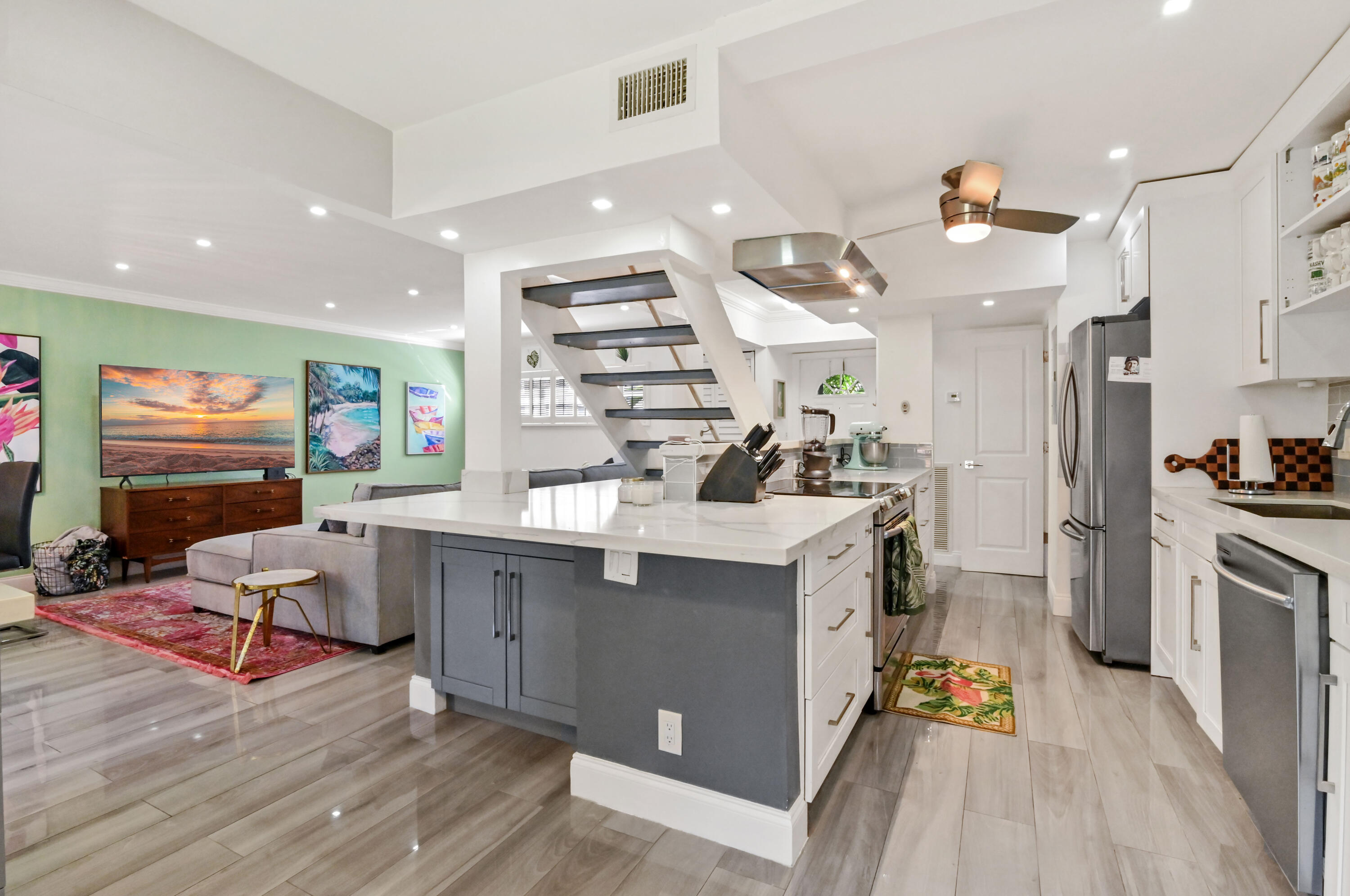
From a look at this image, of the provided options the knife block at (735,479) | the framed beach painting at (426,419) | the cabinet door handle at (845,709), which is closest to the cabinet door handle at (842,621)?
the cabinet door handle at (845,709)

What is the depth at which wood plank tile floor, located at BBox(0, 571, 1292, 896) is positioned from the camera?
5.59 ft

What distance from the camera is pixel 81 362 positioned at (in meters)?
5.29

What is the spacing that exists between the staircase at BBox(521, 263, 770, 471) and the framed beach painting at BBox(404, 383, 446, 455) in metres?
4.75

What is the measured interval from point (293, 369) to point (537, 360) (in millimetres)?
2556

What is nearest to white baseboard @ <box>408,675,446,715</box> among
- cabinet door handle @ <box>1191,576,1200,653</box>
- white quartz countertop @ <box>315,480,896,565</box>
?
white quartz countertop @ <box>315,480,896,565</box>

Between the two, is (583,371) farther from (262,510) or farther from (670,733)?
(262,510)

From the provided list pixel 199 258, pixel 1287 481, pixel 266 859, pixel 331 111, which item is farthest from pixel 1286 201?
pixel 199 258

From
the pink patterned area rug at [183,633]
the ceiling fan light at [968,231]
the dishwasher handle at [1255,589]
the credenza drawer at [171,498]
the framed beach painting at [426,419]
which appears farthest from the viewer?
the framed beach painting at [426,419]

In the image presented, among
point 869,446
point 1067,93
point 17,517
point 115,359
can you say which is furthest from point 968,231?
point 115,359

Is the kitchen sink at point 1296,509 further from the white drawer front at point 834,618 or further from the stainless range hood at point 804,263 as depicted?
the stainless range hood at point 804,263

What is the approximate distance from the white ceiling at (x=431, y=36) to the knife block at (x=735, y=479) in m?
1.45

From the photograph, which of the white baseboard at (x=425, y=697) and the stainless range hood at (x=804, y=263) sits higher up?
the stainless range hood at (x=804, y=263)

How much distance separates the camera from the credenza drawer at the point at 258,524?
5.87 meters

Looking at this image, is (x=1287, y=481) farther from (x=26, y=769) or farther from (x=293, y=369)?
(x=293, y=369)
